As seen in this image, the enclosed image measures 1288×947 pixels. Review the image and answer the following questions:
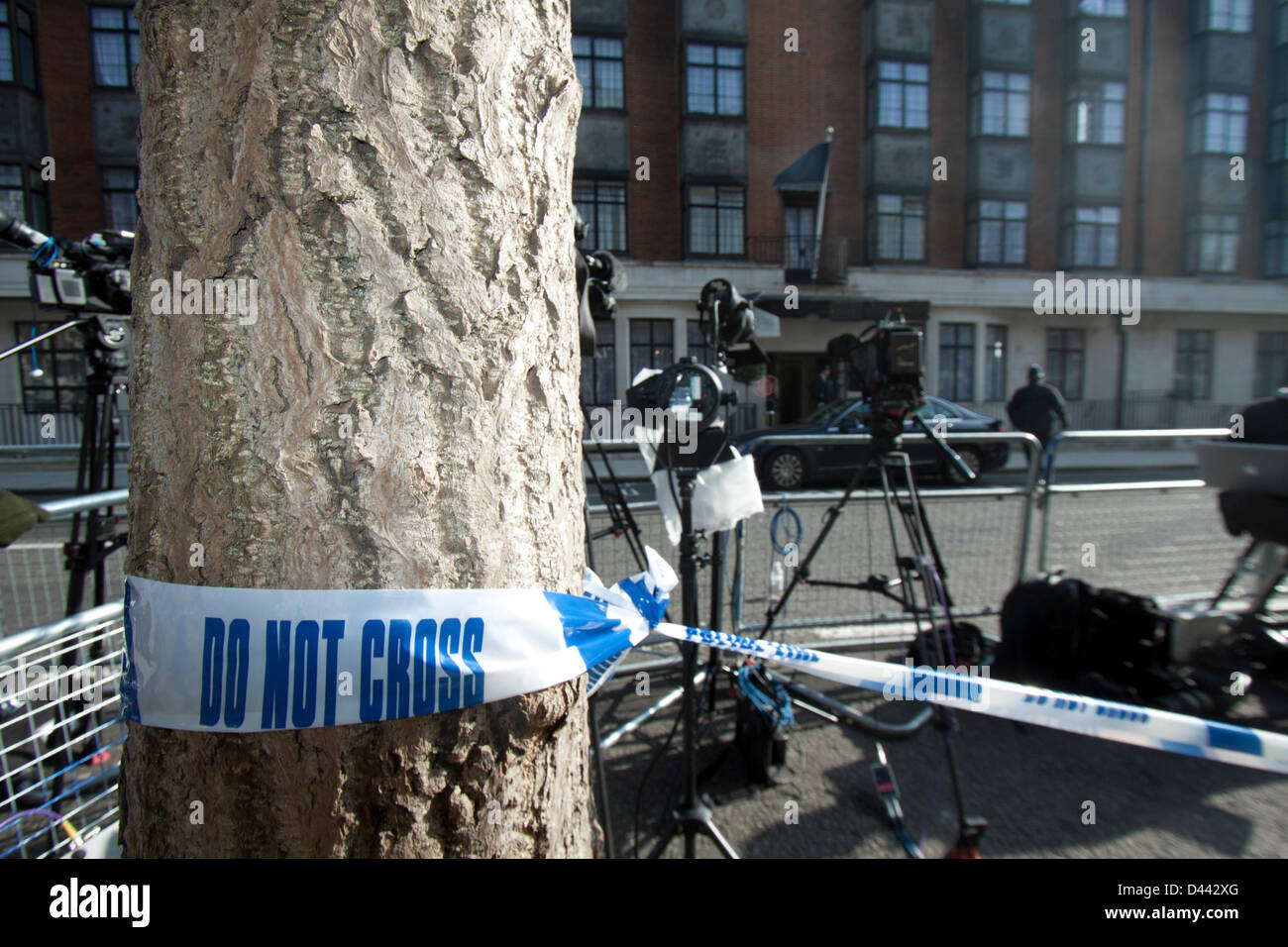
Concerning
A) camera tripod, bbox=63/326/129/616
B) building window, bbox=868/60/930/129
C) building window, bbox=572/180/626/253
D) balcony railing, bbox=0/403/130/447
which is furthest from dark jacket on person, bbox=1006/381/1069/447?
balcony railing, bbox=0/403/130/447

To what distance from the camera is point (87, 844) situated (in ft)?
4.56

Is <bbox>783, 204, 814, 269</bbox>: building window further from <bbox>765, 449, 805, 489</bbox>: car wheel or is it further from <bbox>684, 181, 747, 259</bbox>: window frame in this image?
<bbox>765, 449, 805, 489</bbox>: car wheel

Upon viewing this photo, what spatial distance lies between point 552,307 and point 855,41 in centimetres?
2233

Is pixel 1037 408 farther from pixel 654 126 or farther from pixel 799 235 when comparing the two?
pixel 654 126

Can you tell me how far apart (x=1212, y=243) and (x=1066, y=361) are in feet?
19.6

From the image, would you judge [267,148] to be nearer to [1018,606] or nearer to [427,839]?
[427,839]

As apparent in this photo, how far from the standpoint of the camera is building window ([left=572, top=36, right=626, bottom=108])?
56.3ft

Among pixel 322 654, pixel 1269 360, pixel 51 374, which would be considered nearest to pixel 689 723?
pixel 322 654

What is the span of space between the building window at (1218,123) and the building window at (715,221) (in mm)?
14815

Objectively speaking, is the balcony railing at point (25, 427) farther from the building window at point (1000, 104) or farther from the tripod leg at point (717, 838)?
the building window at point (1000, 104)

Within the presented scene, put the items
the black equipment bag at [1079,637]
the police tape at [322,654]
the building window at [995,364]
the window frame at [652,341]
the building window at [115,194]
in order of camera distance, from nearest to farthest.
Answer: the police tape at [322,654] → the black equipment bag at [1079,637] → the building window at [115,194] → the window frame at [652,341] → the building window at [995,364]

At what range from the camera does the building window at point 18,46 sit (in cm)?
1492

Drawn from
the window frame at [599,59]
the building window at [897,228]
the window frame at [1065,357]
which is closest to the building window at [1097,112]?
the building window at [897,228]

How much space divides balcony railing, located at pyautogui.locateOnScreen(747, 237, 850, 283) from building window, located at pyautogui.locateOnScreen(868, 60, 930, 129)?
3.56 meters
